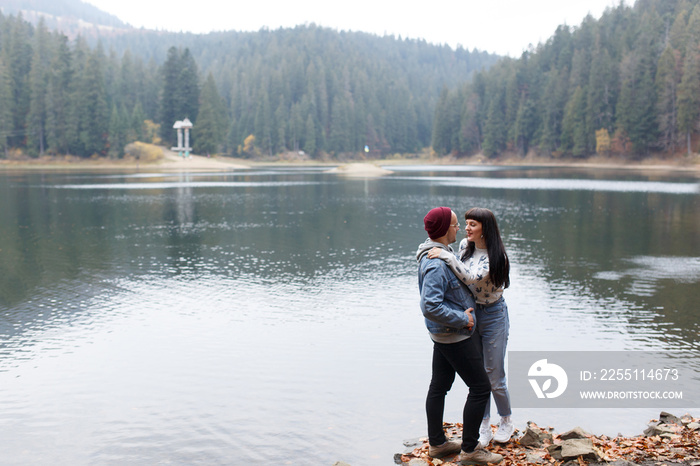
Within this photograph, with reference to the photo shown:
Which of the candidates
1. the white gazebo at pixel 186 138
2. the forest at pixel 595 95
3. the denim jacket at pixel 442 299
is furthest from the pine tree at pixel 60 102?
the denim jacket at pixel 442 299

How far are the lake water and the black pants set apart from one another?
86 cm

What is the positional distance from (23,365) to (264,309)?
15.7 feet

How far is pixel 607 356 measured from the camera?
9.91 meters

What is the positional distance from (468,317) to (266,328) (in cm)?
681

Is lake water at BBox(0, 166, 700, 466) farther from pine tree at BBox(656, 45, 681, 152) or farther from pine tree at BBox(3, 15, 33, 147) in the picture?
pine tree at BBox(3, 15, 33, 147)

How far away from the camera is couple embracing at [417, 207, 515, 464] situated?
543cm

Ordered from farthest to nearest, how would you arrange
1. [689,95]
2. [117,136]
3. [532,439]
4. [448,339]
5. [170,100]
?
[170,100]
[117,136]
[689,95]
[532,439]
[448,339]

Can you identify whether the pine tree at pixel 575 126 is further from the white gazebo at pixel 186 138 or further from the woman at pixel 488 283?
the woman at pixel 488 283

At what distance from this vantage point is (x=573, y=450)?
5684mm

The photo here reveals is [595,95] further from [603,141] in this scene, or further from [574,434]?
[574,434]

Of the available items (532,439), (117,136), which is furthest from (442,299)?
(117,136)

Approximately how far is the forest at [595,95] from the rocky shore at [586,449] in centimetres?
8827

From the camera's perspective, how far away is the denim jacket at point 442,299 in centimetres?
535

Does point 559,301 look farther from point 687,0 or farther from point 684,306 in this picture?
point 687,0
